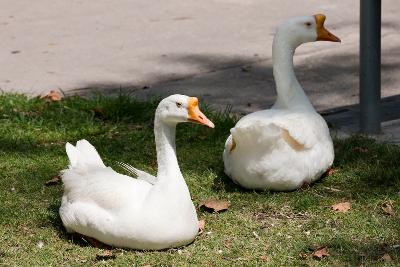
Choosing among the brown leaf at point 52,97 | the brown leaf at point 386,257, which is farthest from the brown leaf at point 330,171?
the brown leaf at point 52,97

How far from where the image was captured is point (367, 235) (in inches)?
211

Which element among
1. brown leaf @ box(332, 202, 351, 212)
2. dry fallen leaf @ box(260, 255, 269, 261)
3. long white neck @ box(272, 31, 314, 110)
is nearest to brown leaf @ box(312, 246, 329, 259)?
dry fallen leaf @ box(260, 255, 269, 261)

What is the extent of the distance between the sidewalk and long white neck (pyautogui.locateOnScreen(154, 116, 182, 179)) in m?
2.35

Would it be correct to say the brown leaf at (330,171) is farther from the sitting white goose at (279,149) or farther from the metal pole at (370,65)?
the metal pole at (370,65)

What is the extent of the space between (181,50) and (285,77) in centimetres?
326

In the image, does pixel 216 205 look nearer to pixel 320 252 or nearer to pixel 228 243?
pixel 228 243

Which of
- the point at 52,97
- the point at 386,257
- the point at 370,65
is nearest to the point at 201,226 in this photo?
the point at 386,257

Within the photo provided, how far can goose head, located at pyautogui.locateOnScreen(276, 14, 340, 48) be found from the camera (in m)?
6.29

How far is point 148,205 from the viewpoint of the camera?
5125mm

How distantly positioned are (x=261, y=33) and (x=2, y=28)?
2.71m

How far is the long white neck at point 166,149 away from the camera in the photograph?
5.24 meters

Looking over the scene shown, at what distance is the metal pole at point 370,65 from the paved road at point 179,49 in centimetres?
80

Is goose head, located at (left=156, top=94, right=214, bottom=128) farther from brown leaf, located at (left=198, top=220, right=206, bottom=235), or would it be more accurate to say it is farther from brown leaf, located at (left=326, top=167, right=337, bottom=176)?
brown leaf, located at (left=326, top=167, right=337, bottom=176)

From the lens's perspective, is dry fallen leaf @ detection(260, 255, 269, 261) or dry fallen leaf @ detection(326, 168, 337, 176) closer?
dry fallen leaf @ detection(260, 255, 269, 261)
